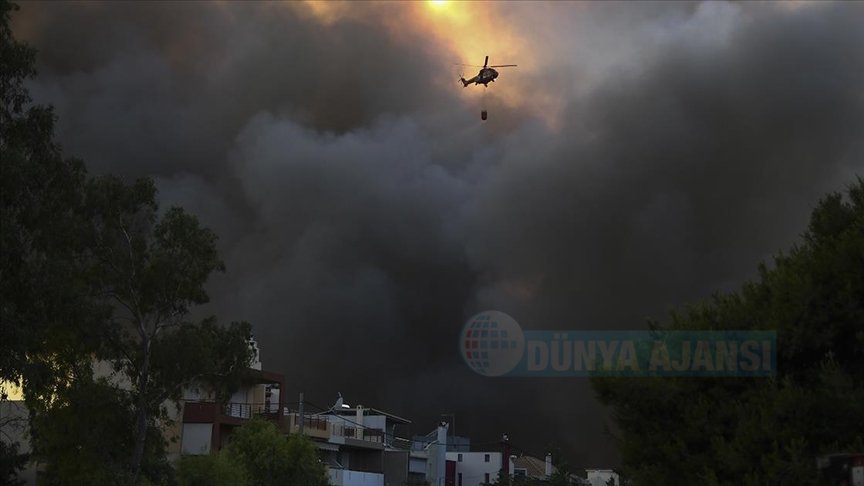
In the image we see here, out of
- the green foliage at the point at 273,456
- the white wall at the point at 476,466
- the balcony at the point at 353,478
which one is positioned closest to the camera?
the green foliage at the point at 273,456

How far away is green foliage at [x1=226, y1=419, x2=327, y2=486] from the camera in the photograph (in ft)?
227

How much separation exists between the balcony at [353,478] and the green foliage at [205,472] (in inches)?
841

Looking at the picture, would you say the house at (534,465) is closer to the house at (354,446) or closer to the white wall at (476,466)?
the white wall at (476,466)

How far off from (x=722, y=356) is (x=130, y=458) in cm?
3050

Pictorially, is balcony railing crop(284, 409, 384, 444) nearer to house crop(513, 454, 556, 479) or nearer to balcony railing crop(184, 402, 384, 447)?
Answer: balcony railing crop(184, 402, 384, 447)

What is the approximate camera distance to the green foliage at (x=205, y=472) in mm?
58750

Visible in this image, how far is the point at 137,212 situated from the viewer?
5209 centimetres

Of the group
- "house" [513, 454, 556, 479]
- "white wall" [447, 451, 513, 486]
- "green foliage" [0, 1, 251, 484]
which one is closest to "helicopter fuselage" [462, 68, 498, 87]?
"green foliage" [0, 1, 251, 484]

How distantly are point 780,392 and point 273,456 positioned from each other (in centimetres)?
4747

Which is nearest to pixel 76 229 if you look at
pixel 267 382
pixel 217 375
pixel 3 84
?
pixel 3 84

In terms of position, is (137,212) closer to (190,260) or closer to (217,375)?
(190,260)

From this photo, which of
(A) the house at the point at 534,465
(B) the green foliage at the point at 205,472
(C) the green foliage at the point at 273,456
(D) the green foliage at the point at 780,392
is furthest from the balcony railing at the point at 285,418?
(A) the house at the point at 534,465

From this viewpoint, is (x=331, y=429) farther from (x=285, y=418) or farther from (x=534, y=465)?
(x=534, y=465)

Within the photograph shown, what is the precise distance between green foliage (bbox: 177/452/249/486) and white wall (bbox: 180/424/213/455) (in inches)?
499
